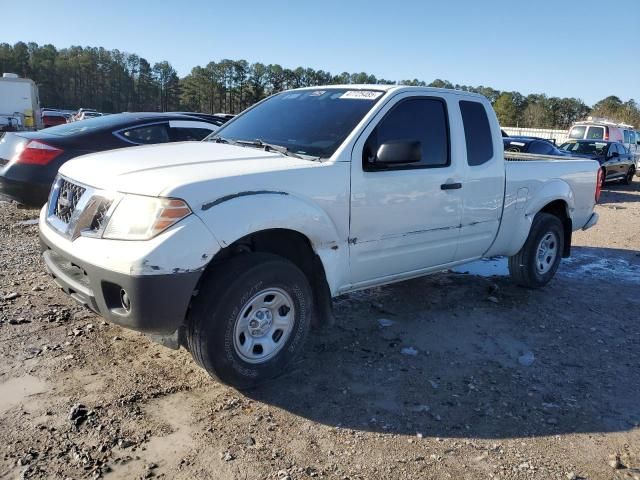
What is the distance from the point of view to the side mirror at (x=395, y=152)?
3.72 metres

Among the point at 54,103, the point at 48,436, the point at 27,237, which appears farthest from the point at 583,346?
the point at 54,103

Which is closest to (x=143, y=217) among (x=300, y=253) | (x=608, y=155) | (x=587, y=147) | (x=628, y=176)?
(x=300, y=253)

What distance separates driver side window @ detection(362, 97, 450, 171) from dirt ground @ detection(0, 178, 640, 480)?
1458 millimetres

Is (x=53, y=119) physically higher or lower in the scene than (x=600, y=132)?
higher

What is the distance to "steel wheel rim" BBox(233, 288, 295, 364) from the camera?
10.7 ft

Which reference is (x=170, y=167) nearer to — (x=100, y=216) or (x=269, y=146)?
(x=100, y=216)

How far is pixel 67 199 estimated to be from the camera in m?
3.53

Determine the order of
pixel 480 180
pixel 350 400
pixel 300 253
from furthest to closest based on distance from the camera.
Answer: pixel 480 180 < pixel 300 253 < pixel 350 400

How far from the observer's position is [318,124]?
409 centimetres

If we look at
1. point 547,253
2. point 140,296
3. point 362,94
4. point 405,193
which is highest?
point 362,94

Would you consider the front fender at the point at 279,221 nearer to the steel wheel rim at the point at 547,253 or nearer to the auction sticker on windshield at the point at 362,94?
the auction sticker on windshield at the point at 362,94

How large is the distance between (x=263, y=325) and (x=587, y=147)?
17.4 m

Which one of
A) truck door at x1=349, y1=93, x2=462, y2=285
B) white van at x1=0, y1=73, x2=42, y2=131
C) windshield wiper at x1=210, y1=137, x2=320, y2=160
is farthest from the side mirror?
white van at x1=0, y1=73, x2=42, y2=131

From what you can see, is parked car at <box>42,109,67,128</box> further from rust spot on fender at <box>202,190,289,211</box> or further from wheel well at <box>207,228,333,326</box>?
rust spot on fender at <box>202,190,289,211</box>
